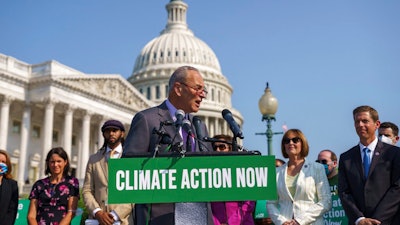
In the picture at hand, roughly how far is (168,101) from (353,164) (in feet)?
7.29

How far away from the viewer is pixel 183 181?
3008 mm

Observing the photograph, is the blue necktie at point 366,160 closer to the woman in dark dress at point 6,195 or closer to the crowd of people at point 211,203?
the crowd of people at point 211,203

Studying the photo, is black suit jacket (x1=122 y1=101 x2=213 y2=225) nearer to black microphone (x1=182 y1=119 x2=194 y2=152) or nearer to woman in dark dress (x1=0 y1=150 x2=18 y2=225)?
black microphone (x1=182 y1=119 x2=194 y2=152)

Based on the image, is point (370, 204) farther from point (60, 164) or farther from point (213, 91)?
point (213, 91)

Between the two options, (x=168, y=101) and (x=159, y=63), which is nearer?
(x=168, y=101)

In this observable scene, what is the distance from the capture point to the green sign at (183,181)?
3004 mm

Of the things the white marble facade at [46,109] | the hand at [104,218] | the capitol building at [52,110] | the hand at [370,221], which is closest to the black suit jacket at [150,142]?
the hand at [370,221]

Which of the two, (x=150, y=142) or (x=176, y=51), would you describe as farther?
(x=176, y=51)

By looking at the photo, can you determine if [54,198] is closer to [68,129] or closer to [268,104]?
[268,104]

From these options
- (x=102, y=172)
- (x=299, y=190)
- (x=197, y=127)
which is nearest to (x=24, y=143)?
(x=102, y=172)

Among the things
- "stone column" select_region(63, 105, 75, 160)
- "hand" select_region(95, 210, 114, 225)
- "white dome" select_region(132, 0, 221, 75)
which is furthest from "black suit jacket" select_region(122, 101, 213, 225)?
"white dome" select_region(132, 0, 221, 75)

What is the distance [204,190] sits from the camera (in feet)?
9.88

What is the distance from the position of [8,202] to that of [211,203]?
12.2 feet

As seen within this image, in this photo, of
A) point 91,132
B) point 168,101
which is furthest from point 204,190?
point 91,132
